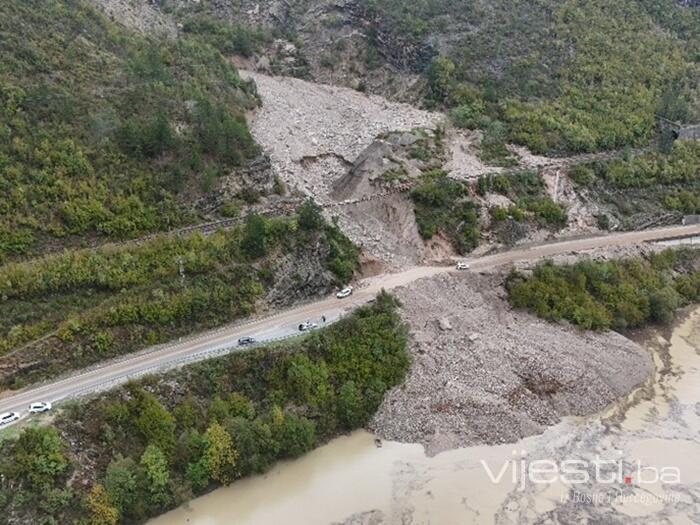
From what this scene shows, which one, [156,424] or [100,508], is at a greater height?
[156,424]

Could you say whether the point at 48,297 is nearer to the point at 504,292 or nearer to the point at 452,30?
the point at 504,292

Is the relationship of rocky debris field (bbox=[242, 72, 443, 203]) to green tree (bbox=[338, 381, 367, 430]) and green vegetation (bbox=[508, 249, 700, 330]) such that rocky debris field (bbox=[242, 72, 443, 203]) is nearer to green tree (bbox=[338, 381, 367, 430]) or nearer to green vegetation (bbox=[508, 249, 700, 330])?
green vegetation (bbox=[508, 249, 700, 330])

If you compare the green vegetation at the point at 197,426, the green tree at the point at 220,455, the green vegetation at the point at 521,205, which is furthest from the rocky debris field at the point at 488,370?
the green tree at the point at 220,455

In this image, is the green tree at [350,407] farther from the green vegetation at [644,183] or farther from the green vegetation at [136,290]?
the green vegetation at [644,183]

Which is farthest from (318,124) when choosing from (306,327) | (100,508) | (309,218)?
(100,508)

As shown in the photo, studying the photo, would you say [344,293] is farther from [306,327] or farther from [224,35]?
[224,35]

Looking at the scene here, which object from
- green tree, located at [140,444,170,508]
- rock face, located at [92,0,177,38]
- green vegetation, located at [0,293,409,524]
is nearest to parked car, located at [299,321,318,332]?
green vegetation, located at [0,293,409,524]
